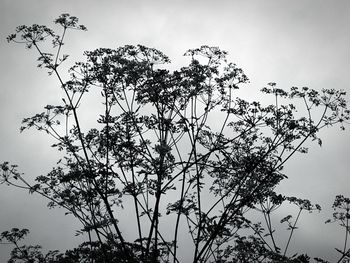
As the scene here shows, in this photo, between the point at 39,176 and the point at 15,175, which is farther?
the point at 39,176

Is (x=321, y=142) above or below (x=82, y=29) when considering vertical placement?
below

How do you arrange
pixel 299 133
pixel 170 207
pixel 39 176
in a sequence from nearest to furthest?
pixel 170 207 → pixel 299 133 → pixel 39 176

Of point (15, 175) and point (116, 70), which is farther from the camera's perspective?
point (15, 175)

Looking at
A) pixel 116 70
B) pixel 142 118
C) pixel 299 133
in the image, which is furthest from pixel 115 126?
pixel 299 133

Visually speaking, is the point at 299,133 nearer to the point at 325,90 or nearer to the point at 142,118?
the point at 325,90

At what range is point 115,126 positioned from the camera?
1141cm

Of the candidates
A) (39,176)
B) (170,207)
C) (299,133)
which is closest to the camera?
(170,207)

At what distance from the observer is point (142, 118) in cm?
1137

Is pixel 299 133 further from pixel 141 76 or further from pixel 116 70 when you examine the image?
pixel 116 70

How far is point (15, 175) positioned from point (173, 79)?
6878 mm

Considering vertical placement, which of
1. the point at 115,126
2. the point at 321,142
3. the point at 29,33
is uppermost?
the point at 29,33

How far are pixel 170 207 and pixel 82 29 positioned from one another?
22.9 ft

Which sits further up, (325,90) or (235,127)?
(325,90)

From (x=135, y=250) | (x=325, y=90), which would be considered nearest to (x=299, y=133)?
(x=325, y=90)
